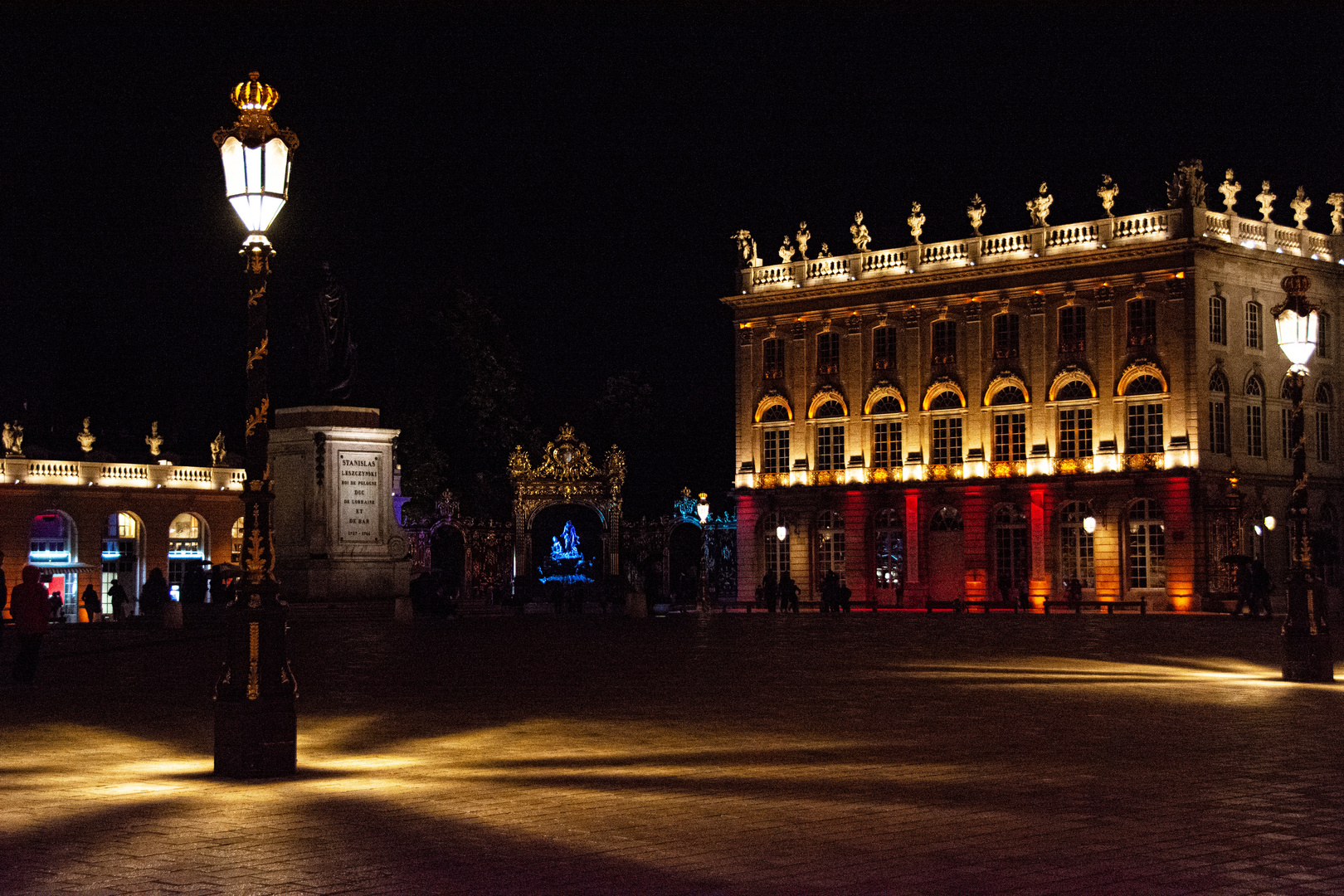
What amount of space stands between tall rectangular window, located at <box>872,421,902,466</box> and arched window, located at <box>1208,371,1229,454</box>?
10.4 meters

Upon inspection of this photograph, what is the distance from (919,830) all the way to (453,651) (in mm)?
16685

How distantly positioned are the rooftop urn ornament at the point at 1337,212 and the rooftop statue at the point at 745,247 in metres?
18.8

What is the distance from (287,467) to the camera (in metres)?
32.6

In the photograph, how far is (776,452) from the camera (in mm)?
60719

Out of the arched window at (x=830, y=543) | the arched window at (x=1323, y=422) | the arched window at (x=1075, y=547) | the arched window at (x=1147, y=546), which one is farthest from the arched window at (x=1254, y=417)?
the arched window at (x=830, y=543)

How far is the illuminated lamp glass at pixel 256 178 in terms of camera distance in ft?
37.8

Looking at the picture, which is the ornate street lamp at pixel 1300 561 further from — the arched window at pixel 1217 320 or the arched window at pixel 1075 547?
the arched window at pixel 1075 547

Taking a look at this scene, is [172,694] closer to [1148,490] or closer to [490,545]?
[490,545]

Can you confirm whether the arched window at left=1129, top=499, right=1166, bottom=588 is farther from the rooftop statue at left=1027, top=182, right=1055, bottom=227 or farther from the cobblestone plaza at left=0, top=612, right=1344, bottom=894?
the cobblestone plaza at left=0, top=612, right=1344, bottom=894

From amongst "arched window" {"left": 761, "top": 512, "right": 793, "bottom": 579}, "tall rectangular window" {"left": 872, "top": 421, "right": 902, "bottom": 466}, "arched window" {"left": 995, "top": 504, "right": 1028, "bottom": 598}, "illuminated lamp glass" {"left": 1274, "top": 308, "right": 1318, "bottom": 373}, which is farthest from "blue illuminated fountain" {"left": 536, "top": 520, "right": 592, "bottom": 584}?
"illuminated lamp glass" {"left": 1274, "top": 308, "right": 1318, "bottom": 373}

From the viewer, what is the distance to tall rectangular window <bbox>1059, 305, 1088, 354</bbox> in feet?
177

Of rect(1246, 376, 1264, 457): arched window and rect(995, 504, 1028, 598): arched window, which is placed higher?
rect(1246, 376, 1264, 457): arched window

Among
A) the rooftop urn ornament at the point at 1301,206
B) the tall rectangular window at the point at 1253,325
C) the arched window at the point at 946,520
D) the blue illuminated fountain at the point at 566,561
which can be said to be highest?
the rooftop urn ornament at the point at 1301,206

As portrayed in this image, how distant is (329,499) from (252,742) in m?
22.0
